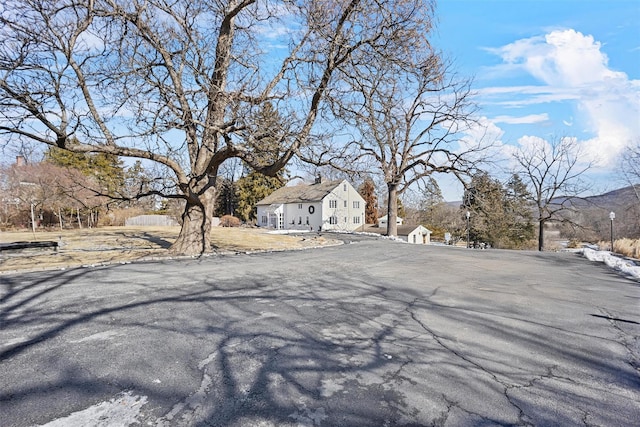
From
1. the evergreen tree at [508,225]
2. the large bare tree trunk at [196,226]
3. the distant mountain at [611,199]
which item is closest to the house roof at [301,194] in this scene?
the evergreen tree at [508,225]

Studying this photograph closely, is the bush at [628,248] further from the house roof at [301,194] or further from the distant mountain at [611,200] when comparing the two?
the house roof at [301,194]

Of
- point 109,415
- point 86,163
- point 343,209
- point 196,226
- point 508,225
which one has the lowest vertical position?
point 109,415

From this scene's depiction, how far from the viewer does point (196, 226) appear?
1148 cm

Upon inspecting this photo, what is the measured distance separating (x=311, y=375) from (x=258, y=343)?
0.89m

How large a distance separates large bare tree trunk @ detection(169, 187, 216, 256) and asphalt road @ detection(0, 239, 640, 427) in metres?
4.82

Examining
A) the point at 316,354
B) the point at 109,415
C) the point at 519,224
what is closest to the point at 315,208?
the point at 519,224

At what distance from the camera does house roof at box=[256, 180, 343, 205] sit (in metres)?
37.4

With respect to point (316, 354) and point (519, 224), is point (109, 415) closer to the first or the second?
point (316, 354)

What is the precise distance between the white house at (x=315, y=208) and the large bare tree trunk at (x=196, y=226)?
2376 cm

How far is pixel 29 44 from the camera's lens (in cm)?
861

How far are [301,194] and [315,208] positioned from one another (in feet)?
13.0

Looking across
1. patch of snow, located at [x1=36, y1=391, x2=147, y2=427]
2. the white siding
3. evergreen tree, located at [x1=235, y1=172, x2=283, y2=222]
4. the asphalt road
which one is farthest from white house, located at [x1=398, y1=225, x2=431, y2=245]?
patch of snow, located at [x1=36, y1=391, x2=147, y2=427]

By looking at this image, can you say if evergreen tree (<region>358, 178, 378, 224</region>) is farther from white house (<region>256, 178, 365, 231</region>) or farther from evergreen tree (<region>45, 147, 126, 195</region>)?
evergreen tree (<region>45, 147, 126, 195</region>)

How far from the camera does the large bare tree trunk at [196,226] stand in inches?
443
